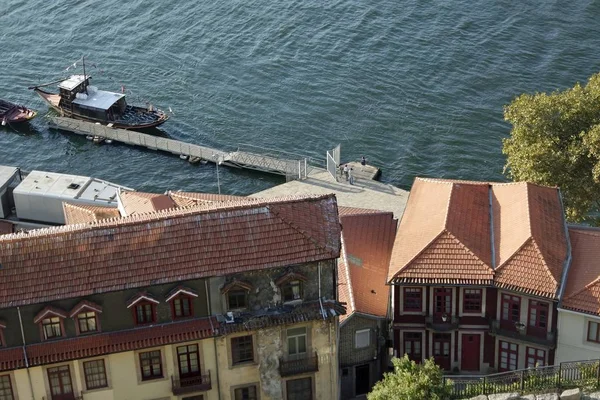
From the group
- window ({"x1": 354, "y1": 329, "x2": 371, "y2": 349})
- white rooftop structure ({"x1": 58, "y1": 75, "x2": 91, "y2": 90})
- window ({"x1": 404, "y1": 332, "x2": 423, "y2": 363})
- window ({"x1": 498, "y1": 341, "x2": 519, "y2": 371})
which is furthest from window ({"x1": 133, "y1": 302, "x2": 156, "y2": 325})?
white rooftop structure ({"x1": 58, "y1": 75, "x2": 91, "y2": 90})

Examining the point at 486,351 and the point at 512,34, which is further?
the point at 512,34

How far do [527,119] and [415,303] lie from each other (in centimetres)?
2369

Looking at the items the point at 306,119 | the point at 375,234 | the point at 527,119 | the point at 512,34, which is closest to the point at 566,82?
the point at 512,34

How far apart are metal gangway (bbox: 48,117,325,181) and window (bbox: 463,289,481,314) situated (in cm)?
4495

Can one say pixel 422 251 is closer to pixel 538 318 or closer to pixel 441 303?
pixel 441 303

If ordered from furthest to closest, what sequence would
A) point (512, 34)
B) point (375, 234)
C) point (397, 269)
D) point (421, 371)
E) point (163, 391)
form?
point (512, 34) < point (375, 234) < point (397, 269) < point (163, 391) < point (421, 371)

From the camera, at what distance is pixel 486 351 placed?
78125mm

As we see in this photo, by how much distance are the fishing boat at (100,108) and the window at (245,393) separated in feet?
220

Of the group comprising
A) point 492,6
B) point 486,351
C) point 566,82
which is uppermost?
point 492,6

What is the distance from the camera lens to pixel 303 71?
142 m

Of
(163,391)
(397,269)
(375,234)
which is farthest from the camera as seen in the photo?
(375,234)

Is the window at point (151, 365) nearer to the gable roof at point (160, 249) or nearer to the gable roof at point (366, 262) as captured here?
the gable roof at point (160, 249)

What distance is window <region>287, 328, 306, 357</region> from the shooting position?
68750 mm

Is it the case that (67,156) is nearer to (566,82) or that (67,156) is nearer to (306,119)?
(306,119)
